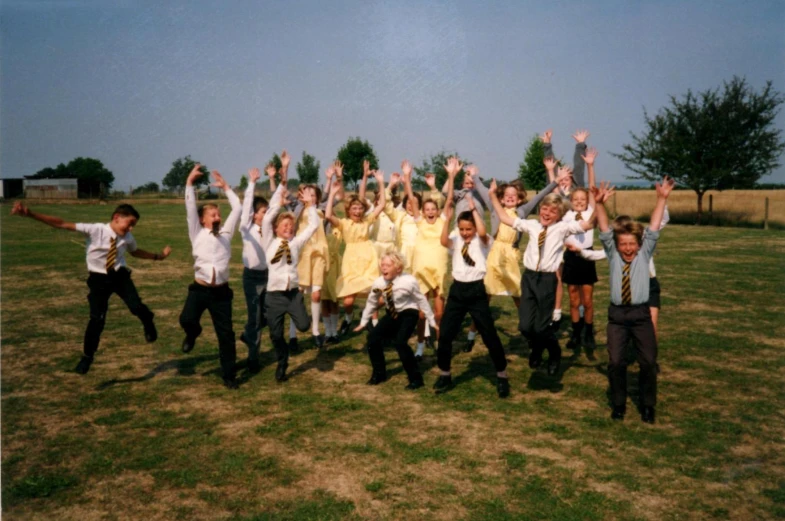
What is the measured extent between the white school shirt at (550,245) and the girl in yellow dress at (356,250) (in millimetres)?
2517

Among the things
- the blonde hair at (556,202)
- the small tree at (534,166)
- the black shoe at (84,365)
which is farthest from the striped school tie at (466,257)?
the small tree at (534,166)

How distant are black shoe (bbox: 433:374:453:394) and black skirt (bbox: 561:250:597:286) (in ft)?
9.16

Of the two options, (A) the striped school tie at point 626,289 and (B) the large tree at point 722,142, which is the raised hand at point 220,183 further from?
(B) the large tree at point 722,142

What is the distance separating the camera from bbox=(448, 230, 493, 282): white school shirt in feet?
23.5

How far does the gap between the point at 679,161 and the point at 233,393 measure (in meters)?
36.0

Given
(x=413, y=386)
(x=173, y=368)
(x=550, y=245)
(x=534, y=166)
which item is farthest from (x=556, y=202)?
(x=534, y=166)

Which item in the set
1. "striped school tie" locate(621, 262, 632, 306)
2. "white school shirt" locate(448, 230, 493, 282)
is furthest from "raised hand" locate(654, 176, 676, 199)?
"white school shirt" locate(448, 230, 493, 282)

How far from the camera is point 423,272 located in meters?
8.88

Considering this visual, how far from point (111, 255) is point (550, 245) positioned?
515 cm

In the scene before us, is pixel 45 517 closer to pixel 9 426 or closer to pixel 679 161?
pixel 9 426

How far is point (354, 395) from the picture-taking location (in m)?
7.12

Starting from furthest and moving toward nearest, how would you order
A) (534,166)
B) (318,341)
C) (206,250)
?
(534,166)
(318,341)
(206,250)

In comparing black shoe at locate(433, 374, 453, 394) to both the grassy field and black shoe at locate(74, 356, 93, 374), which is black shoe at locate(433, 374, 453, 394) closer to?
the grassy field

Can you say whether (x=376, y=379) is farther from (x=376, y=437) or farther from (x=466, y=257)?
(x=466, y=257)
